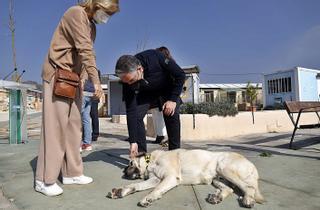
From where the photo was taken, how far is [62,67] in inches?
132

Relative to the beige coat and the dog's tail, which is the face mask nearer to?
the beige coat

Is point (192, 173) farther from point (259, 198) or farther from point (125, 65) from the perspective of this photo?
point (125, 65)

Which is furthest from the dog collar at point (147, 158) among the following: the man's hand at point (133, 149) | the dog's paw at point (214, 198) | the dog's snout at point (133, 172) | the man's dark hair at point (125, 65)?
the man's dark hair at point (125, 65)

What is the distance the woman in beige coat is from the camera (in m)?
3.27

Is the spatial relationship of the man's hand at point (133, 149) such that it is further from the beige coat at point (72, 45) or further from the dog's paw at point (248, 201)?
the dog's paw at point (248, 201)

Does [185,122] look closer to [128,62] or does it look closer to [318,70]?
[128,62]

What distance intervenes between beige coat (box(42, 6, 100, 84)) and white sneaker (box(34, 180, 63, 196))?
3.34 feet

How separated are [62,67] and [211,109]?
9.14 metres

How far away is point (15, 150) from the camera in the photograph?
6.09 metres

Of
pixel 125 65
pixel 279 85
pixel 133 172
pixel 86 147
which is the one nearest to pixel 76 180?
pixel 133 172

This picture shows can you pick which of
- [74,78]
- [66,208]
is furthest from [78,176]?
[74,78]

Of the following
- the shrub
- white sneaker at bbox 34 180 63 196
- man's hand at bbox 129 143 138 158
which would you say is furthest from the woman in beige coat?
the shrub

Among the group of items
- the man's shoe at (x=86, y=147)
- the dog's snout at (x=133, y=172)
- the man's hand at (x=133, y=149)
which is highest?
the man's hand at (x=133, y=149)

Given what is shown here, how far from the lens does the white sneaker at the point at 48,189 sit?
3.26 m
